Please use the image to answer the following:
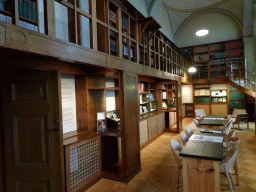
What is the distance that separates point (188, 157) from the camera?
2773 millimetres

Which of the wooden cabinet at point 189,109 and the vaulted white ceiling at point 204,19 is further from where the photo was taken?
the wooden cabinet at point 189,109

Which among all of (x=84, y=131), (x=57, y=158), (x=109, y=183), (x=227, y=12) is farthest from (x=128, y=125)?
(x=227, y=12)

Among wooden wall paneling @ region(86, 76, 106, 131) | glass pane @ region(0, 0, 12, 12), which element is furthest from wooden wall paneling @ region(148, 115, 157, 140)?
glass pane @ region(0, 0, 12, 12)

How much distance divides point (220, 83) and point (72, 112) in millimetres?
10105

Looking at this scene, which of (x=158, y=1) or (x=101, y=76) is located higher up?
(x=158, y=1)

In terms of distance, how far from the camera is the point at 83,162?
3.22m

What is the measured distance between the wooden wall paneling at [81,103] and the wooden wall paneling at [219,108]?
9582mm

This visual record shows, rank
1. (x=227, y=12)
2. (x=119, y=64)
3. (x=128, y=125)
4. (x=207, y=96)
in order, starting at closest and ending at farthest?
(x=119, y=64) < (x=128, y=125) < (x=227, y=12) < (x=207, y=96)

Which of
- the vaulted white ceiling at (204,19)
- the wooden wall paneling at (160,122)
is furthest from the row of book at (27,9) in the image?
the vaulted white ceiling at (204,19)

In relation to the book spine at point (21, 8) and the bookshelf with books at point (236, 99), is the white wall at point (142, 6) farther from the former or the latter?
the bookshelf with books at point (236, 99)

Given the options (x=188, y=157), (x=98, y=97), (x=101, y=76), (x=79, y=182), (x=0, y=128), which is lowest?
(x=79, y=182)

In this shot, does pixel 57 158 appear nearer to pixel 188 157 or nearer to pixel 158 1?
pixel 188 157

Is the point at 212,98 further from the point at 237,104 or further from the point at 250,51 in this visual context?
the point at 250,51

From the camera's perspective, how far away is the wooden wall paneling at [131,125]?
363 cm
